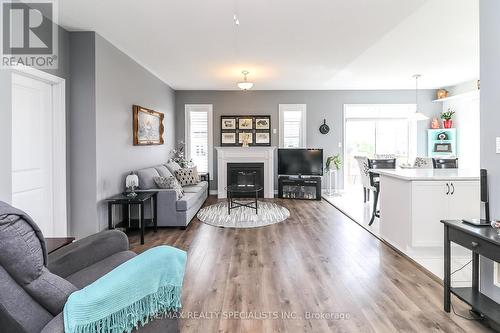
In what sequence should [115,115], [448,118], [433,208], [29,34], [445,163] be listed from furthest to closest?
[448,118] → [445,163] → [115,115] → [433,208] → [29,34]

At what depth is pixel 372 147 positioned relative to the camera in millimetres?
7938

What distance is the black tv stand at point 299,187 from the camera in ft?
23.0

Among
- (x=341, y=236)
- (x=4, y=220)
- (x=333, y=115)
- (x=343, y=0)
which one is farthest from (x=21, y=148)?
(x=333, y=115)

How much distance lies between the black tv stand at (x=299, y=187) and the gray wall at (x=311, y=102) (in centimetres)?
112

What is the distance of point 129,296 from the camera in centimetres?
109

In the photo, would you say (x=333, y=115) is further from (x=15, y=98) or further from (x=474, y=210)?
(x=15, y=98)

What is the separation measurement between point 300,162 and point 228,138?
203 cm

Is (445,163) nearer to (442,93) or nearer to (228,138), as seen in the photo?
(442,93)

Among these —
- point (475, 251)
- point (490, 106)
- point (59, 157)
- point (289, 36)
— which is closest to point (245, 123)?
point (289, 36)

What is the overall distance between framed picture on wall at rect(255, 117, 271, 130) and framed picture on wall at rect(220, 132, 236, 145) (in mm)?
699

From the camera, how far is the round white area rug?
4.76 metres

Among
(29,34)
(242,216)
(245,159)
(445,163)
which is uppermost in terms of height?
(29,34)

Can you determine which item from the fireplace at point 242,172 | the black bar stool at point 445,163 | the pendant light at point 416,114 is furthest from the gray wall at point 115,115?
the pendant light at point 416,114

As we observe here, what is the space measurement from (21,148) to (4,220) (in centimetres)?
251
